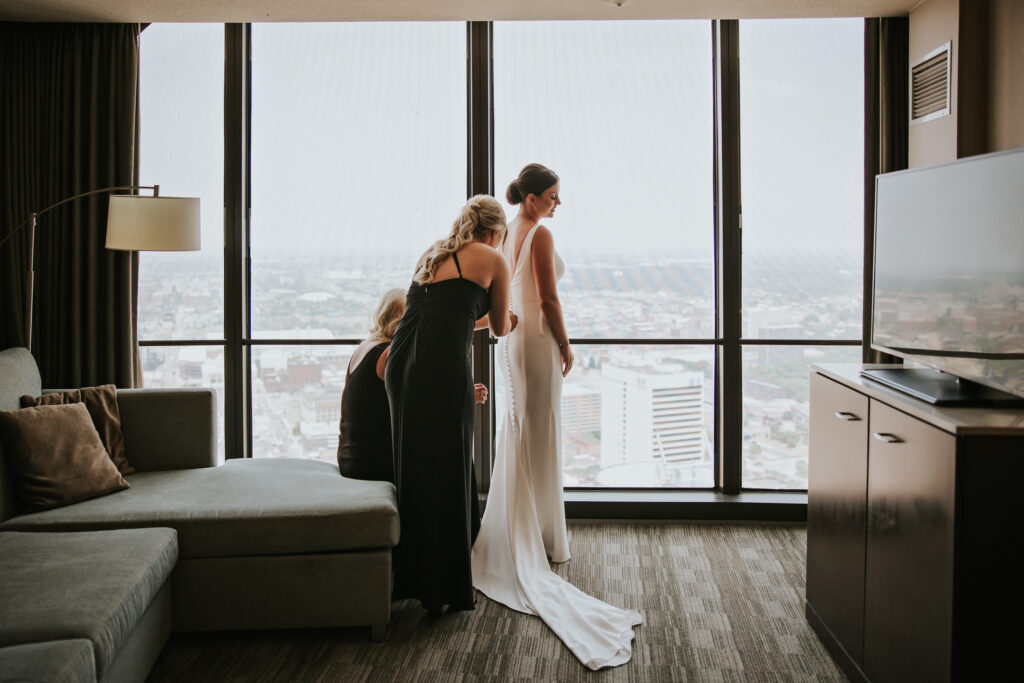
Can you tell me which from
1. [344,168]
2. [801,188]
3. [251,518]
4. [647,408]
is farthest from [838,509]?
[344,168]

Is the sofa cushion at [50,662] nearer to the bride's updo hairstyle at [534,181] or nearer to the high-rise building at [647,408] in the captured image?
the bride's updo hairstyle at [534,181]

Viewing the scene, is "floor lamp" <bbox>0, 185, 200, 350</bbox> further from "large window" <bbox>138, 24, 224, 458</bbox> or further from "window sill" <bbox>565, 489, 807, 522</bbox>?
"window sill" <bbox>565, 489, 807, 522</bbox>

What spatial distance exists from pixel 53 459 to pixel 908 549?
2.76 metres

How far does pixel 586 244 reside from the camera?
13.7 ft

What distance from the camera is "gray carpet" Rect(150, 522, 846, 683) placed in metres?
2.61

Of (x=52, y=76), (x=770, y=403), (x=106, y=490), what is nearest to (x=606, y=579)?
(x=770, y=403)

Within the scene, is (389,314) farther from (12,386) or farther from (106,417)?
(12,386)

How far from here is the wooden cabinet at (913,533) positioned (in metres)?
1.80

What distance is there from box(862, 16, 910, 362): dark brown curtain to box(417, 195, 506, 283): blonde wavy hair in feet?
6.45

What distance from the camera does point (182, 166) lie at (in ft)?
13.7

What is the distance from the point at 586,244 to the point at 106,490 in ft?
7.97

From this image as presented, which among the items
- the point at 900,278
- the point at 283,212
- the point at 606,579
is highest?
the point at 283,212

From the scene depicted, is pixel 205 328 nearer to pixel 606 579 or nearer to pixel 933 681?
pixel 606 579

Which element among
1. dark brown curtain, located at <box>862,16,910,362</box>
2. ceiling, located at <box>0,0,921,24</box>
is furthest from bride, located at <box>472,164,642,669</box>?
dark brown curtain, located at <box>862,16,910,362</box>
